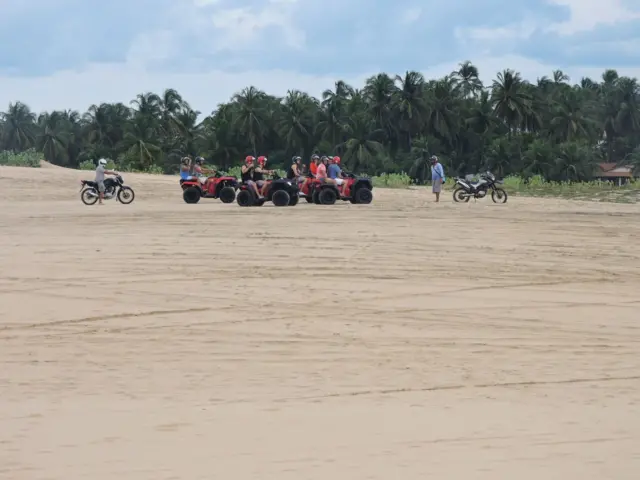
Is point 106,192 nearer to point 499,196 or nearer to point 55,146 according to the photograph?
point 499,196

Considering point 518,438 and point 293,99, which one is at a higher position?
point 293,99

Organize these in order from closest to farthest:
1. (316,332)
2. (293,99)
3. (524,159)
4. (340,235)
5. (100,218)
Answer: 1. (316,332)
2. (340,235)
3. (100,218)
4. (524,159)
5. (293,99)

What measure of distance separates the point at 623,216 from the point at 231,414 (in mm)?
16100

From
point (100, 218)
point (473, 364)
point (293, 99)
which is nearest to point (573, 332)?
point (473, 364)

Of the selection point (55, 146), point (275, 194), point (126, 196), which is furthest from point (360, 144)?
point (275, 194)

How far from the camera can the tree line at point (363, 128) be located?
6112cm

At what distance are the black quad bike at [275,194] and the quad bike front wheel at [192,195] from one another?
2134mm

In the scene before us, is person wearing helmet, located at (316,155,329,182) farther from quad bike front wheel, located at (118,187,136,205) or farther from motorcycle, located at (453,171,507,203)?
quad bike front wheel, located at (118,187,136,205)

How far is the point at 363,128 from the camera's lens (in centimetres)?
6366

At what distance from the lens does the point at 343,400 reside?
6367mm

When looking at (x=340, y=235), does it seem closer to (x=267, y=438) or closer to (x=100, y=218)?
(x=100, y=218)

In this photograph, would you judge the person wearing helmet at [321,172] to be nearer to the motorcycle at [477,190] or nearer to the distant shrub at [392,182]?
the motorcycle at [477,190]

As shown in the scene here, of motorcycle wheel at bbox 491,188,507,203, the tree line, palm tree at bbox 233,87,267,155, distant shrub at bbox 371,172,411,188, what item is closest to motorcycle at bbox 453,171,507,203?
motorcycle wheel at bbox 491,188,507,203

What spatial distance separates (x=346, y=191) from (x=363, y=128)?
131 ft
